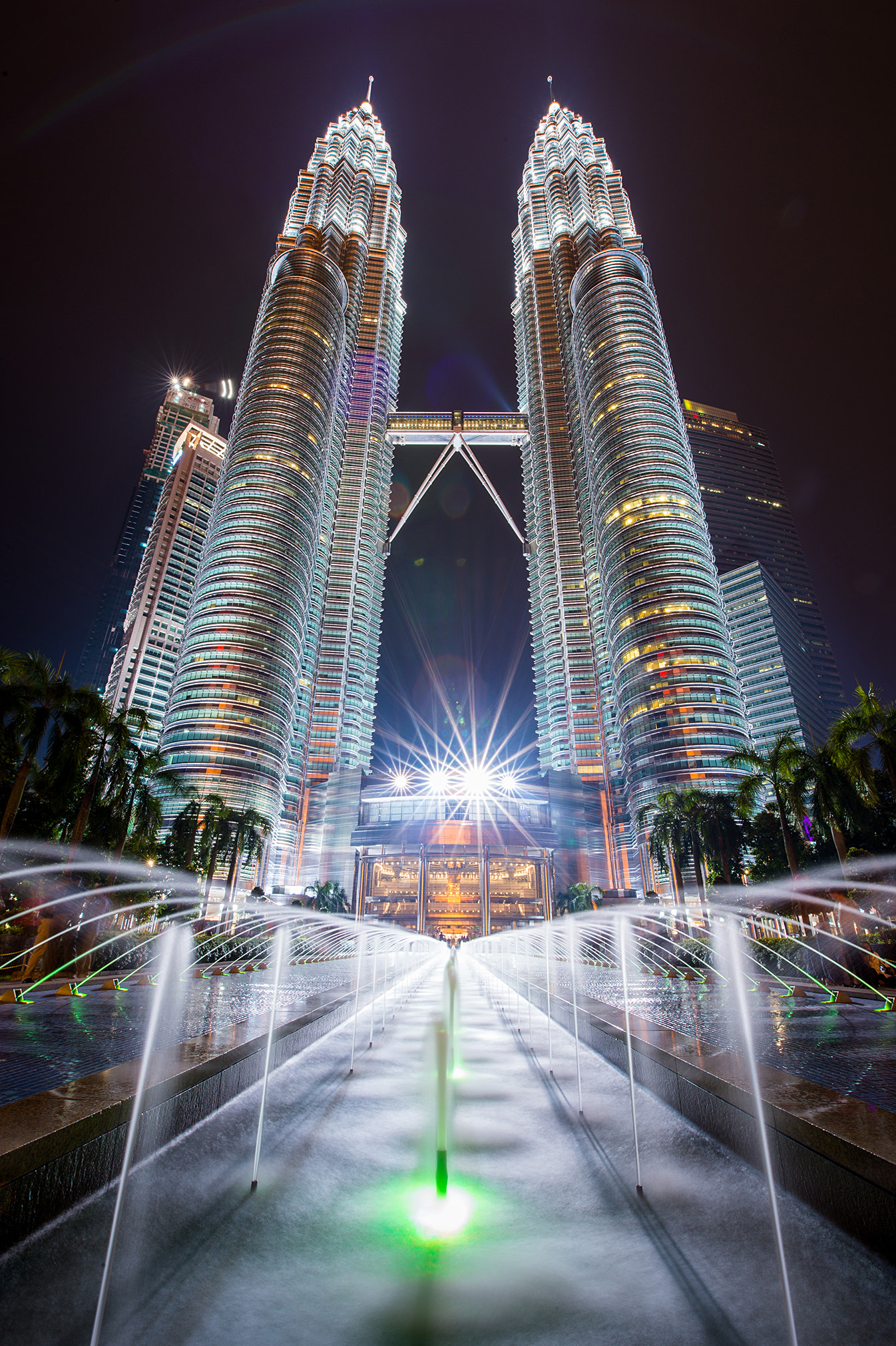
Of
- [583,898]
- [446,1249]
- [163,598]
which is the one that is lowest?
[446,1249]

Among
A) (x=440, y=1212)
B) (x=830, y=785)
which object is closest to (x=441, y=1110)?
(x=440, y=1212)

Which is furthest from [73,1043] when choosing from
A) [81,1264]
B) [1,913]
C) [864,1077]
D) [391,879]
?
[391,879]

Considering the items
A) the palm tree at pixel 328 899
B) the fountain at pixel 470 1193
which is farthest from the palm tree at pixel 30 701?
the palm tree at pixel 328 899

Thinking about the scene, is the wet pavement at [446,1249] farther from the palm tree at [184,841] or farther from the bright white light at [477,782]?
the bright white light at [477,782]

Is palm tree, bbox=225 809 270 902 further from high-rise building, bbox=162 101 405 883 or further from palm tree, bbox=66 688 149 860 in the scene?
high-rise building, bbox=162 101 405 883

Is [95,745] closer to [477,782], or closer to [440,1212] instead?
[440,1212]

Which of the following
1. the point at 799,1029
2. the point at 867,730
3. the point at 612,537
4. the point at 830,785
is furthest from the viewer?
the point at 612,537
